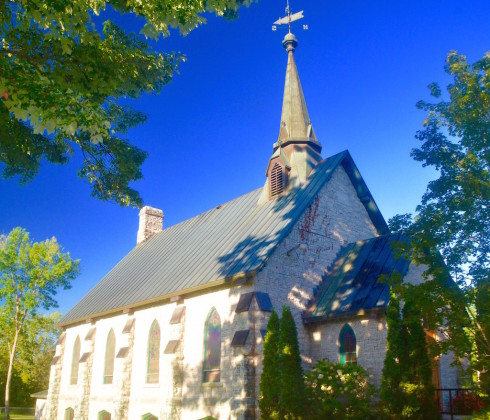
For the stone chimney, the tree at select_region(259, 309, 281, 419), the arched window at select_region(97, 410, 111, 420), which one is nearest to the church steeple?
the tree at select_region(259, 309, 281, 419)

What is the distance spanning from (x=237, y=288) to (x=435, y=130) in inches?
341

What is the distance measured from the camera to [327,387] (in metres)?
14.2

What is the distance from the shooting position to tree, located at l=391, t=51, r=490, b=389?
9.91 metres

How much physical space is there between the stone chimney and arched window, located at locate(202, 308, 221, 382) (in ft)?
51.4

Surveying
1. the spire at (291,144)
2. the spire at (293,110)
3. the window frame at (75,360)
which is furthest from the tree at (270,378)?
the window frame at (75,360)

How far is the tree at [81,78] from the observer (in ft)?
26.0

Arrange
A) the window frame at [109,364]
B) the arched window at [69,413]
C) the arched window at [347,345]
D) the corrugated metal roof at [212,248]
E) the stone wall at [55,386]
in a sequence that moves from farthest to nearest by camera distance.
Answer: the stone wall at [55,386] → the arched window at [69,413] → the window frame at [109,364] → the corrugated metal roof at [212,248] → the arched window at [347,345]

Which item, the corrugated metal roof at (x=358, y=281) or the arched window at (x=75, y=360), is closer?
the corrugated metal roof at (x=358, y=281)

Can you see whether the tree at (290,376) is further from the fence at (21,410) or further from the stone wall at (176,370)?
the fence at (21,410)

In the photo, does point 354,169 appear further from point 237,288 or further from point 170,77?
point 170,77

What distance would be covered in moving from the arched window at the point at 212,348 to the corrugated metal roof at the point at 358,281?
10.8 feet

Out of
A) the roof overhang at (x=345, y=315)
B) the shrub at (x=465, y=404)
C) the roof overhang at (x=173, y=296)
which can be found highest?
the roof overhang at (x=173, y=296)

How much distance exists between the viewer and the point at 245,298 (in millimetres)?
16016

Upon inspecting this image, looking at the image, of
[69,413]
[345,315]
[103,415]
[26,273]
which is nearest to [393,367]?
[345,315]
